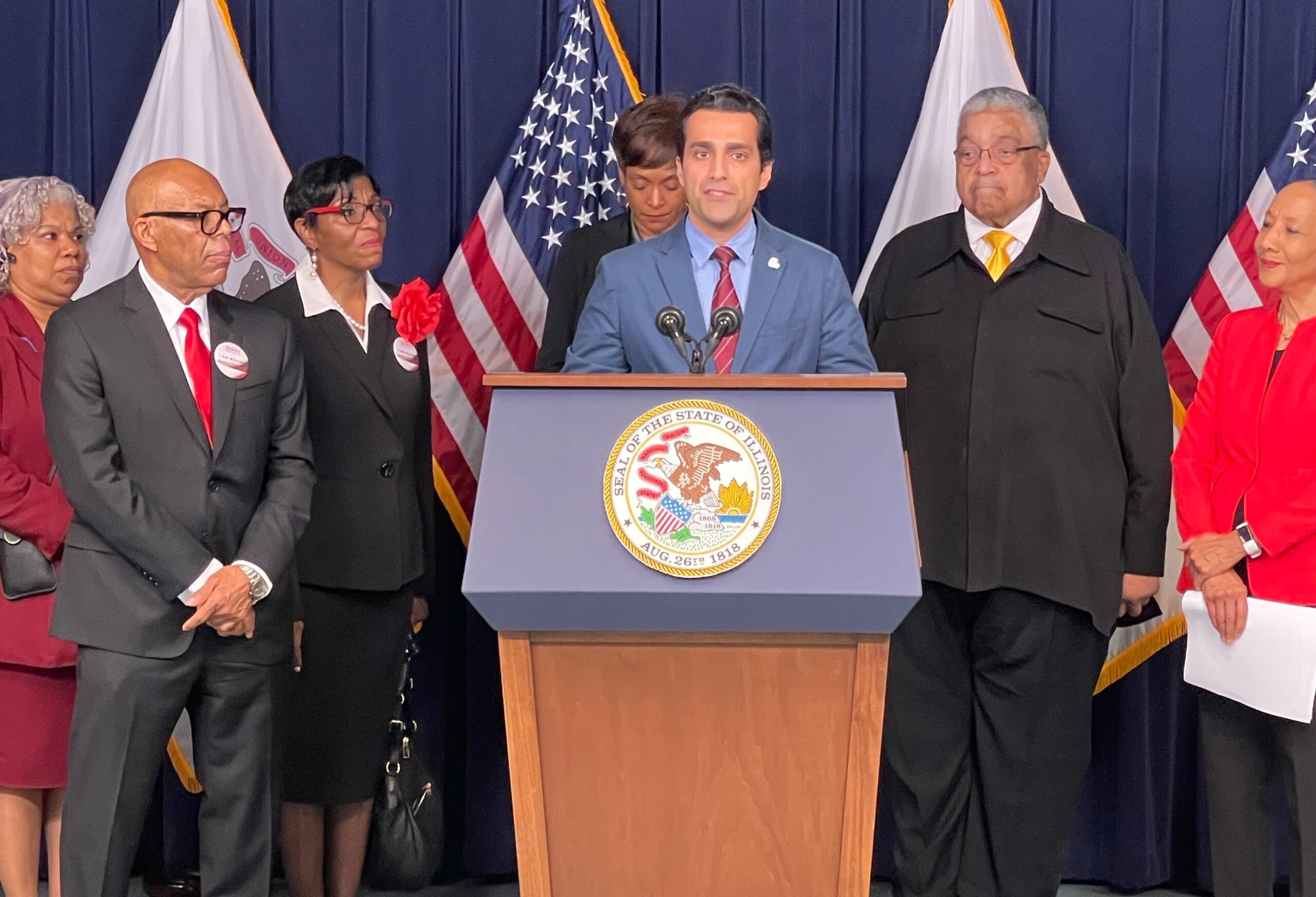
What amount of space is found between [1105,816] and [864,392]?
2.50 m

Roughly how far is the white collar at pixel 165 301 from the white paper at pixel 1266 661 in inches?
87.1

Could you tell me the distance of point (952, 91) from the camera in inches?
154

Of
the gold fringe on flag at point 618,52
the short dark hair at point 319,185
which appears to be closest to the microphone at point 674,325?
the short dark hair at point 319,185

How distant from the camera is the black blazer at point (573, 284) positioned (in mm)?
3539

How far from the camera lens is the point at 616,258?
8.85ft

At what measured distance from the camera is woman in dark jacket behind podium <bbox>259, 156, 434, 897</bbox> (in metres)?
3.27

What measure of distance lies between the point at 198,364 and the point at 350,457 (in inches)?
22.5

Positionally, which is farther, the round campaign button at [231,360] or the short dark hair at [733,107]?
the round campaign button at [231,360]

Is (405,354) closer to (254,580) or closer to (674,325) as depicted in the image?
(254,580)

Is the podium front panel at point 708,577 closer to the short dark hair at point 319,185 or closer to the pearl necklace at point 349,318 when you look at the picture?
the pearl necklace at point 349,318

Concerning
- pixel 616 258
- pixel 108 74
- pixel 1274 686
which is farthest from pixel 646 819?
pixel 108 74

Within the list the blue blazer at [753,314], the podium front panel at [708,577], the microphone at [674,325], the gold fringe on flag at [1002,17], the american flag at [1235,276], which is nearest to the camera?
the podium front panel at [708,577]

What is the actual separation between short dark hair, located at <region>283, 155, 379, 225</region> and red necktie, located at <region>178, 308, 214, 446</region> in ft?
2.05

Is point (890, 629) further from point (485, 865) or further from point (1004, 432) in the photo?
point (485, 865)
